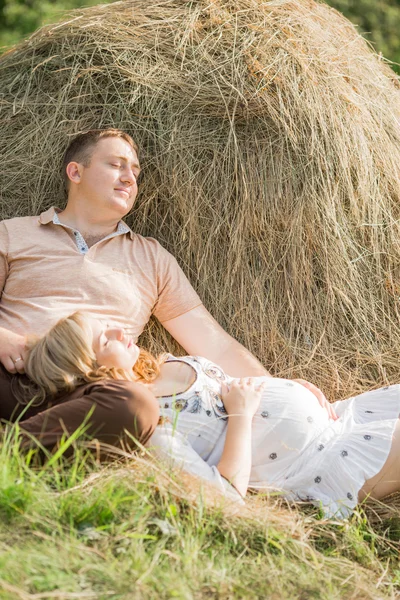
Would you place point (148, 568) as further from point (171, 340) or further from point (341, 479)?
point (171, 340)

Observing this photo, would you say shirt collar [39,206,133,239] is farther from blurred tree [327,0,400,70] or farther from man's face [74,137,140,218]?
blurred tree [327,0,400,70]

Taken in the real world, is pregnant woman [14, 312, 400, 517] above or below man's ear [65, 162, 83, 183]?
below

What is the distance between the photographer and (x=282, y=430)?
268 centimetres

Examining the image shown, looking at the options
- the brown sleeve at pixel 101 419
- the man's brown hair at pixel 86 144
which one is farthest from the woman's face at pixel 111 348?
the man's brown hair at pixel 86 144

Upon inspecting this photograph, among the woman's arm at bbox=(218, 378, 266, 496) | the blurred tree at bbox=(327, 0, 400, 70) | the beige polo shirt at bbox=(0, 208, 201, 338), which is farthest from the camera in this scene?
the blurred tree at bbox=(327, 0, 400, 70)

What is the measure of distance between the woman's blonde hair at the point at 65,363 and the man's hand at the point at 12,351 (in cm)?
20

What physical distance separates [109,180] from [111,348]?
41.1 inches

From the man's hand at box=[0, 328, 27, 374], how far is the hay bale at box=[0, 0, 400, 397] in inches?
31.4

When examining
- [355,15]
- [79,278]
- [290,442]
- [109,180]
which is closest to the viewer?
[290,442]

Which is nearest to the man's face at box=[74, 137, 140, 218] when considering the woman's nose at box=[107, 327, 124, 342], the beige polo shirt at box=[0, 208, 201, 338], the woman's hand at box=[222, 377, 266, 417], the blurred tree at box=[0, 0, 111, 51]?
the beige polo shirt at box=[0, 208, 201, 338]

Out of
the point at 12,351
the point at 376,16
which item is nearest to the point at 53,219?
the point at 12,351

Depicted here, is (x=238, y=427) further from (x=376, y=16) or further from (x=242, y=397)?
(x=376, y=16)

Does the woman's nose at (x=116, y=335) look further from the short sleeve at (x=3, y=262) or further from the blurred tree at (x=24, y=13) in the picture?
the blurred tree at (x=24, y=13)

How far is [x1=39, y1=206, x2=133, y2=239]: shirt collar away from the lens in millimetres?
3338
